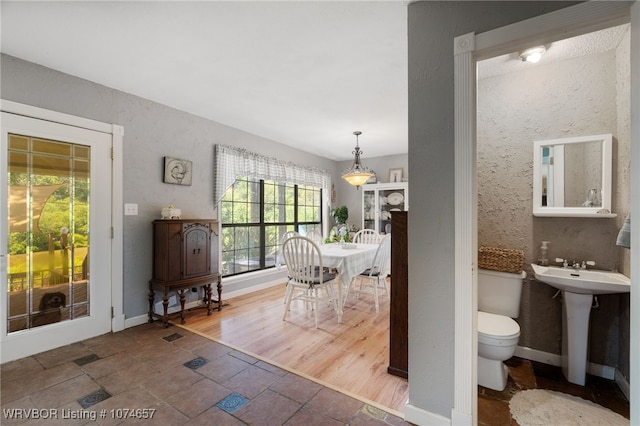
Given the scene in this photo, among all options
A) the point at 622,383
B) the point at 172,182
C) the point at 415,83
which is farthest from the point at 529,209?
the point at 172,182

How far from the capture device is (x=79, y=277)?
2.62 metres

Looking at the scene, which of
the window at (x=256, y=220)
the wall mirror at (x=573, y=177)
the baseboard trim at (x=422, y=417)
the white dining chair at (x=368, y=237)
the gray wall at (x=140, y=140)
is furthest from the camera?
the white dining chair at (x=368, y=237)

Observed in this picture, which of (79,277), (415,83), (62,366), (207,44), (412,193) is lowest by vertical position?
(62,366)

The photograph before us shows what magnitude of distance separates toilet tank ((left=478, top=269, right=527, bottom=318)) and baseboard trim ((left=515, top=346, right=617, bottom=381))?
15.8 inches

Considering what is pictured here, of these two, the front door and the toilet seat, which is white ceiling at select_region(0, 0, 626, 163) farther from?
the toilet seat

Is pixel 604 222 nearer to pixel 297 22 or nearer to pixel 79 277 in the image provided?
pixel 297 22

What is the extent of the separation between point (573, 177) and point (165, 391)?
3.36 m

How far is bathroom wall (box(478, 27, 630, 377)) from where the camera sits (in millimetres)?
2043

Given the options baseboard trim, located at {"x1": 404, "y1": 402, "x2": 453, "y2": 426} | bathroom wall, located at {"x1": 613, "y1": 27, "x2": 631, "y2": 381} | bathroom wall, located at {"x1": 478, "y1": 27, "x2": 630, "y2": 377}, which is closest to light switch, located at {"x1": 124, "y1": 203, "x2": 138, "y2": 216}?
baseboard trim, located at {"x1": 404, "y1": 402, "x2": 453, "y2": 426}

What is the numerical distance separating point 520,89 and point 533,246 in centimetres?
132

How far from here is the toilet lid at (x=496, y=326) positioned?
1.88 m

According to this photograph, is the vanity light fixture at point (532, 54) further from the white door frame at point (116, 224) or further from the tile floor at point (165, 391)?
the white door frame at point (116, 224)

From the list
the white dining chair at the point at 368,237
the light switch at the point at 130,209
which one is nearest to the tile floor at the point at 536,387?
the white dining chair at the point at 368,237

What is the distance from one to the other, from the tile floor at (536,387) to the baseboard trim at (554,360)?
0.13ft
